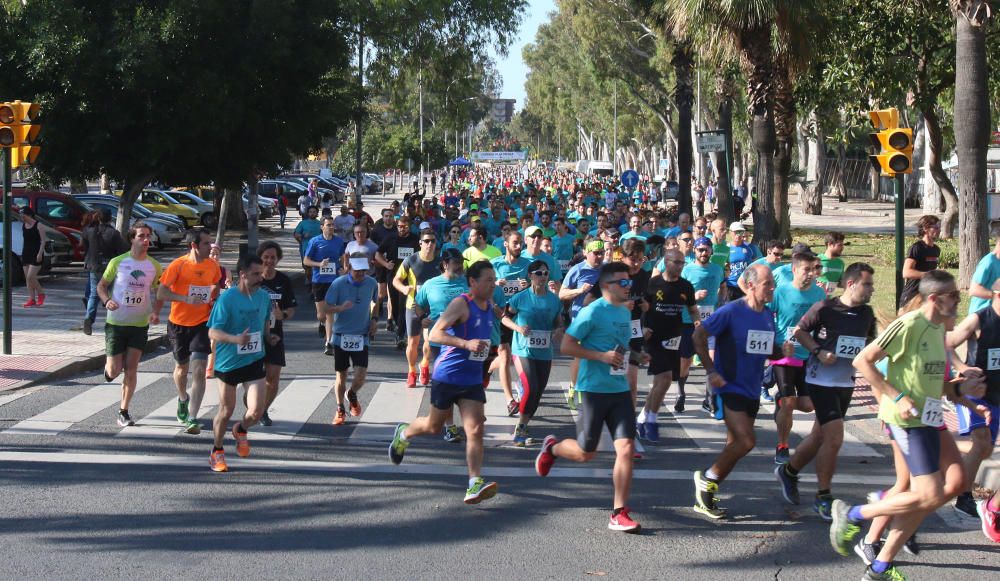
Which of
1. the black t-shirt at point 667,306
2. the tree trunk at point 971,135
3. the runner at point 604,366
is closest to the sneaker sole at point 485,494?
the runner at point 604,366

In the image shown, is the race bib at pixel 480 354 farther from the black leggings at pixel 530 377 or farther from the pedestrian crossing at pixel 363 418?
the pedestrian crossing at pixel 363 418

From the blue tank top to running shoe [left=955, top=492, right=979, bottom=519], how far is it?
11.0ft

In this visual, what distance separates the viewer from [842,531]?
670 cm

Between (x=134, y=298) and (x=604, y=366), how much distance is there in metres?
4.99

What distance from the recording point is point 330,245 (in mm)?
16297

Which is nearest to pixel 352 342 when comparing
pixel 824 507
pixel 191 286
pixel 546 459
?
pixel 191 286

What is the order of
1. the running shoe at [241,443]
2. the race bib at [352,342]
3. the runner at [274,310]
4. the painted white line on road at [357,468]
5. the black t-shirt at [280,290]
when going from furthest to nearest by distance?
the race bib at [352,342] < the black t-shirt at [280,290] < the runner at [274,310] < the running shoe at [241,443] < the painted white line on road at [357,468]

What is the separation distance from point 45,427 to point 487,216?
14.3m

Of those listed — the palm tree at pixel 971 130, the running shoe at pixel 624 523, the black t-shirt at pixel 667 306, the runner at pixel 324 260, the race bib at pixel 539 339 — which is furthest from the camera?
A: the palm tree at pixel 971 130

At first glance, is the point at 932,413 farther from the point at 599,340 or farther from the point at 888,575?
the point at 599,340

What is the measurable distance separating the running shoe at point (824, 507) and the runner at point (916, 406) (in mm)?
1122

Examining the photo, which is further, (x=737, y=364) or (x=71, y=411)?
(x=71, y=411)

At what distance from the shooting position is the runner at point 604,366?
7.50 metres

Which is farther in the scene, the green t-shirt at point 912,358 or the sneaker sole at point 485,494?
the sneaker sole at point 485,494
